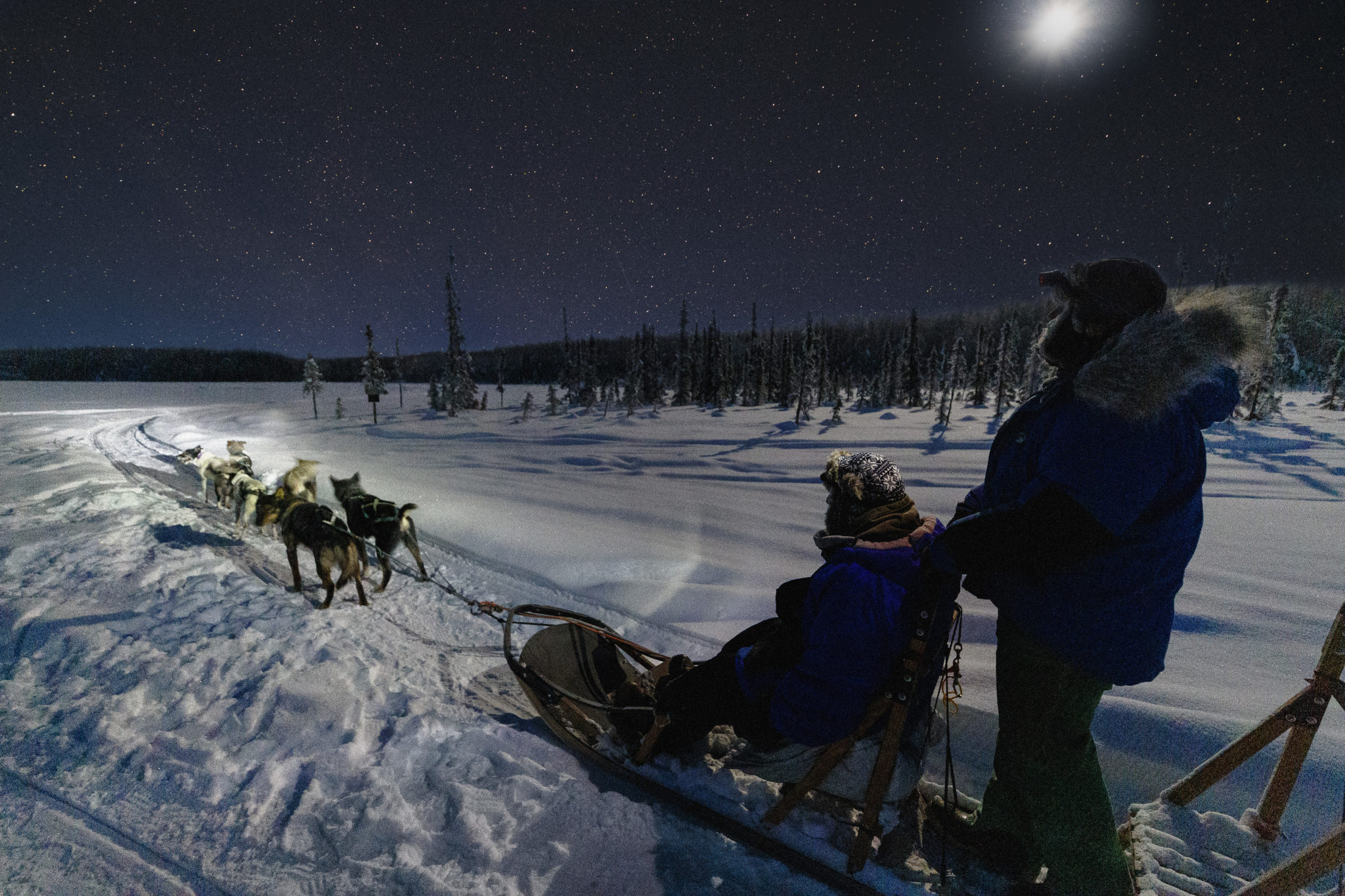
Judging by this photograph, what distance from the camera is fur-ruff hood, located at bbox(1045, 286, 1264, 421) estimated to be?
57.4 inches

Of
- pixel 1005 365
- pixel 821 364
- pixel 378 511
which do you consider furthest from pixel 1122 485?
pixel 821 364

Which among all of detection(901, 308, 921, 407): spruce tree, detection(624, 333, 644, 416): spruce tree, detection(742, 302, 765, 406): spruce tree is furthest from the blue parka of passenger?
detection(742, 302, 765, 406): spruce tree

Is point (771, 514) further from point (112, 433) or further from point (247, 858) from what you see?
point (112, 433)

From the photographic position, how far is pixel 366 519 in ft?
16.5

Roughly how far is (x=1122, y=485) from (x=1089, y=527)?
153 millimetres

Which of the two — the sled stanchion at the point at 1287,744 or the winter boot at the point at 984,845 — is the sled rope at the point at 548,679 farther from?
the sled stanchion at the point at 1287,744

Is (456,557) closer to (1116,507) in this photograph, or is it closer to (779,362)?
(1116,507)

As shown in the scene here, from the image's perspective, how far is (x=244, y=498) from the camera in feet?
20.1

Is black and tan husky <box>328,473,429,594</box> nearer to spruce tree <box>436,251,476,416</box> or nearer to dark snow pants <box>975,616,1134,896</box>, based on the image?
dark snow pants <box>975,616,1134,896</box>

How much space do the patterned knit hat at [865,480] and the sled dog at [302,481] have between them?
566 cm

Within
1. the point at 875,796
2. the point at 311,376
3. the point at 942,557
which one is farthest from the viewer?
the point at 311,376

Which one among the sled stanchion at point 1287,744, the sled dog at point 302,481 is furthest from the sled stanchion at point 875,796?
the sled dog at point 302,481

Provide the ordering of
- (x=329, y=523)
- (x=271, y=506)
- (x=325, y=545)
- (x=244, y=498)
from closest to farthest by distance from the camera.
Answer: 1. (x=325, y=545)
2. (x=329, y=523)
3. (x=271, y=506)
4. (x=244, y=498)

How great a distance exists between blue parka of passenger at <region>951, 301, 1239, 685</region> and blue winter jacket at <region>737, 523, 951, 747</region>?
322 mm
